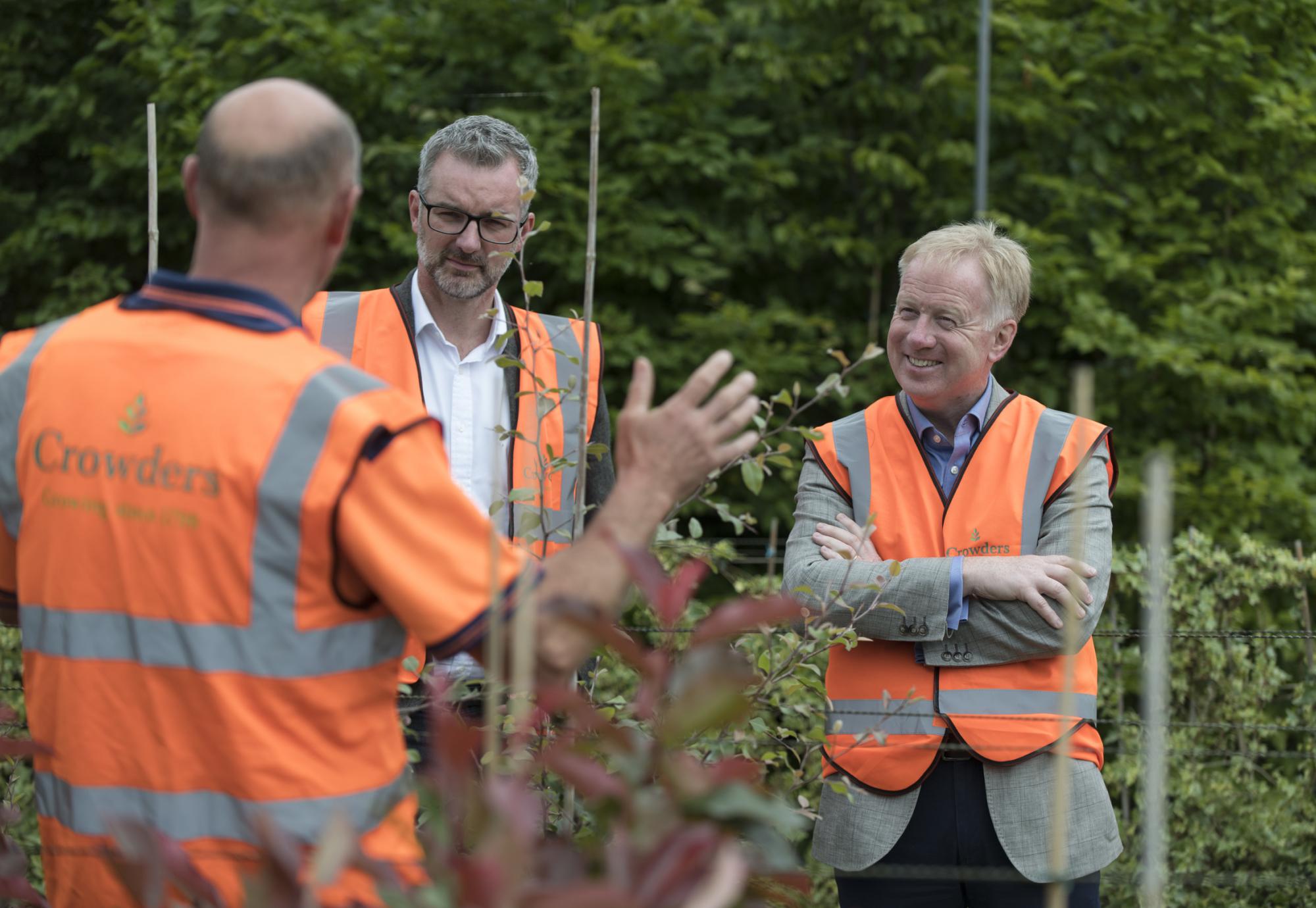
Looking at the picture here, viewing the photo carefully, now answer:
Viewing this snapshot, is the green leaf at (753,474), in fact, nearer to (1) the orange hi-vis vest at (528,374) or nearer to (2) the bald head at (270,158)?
(1) the orange hi-vis vest at (528,374)

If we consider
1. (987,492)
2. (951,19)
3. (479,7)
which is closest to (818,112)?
(951,19)

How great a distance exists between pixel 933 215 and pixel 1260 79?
1507 millimetres

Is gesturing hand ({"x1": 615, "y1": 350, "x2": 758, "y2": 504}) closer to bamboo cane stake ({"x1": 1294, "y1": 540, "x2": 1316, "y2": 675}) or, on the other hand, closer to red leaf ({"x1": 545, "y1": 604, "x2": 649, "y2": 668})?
red leaf ({"x1": 545, "y1": 604, "x2": 649, "y2": 668})

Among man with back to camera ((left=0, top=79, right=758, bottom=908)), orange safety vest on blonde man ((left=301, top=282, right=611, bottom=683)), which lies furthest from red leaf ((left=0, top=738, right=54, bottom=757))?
orange safety vest on blonde man ((left=301, top=282, right=611, bottom=683))

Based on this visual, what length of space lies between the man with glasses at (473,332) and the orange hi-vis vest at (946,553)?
0.57 meters

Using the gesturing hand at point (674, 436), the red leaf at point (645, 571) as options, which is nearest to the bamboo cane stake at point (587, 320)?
the gesturing hand at point (674, 436)

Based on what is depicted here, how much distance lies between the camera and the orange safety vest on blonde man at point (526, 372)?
278cm

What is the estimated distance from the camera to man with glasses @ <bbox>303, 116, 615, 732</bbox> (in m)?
2.94

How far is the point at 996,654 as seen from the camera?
271 cm

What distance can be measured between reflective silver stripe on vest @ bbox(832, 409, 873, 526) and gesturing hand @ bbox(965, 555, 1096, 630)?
0.27 m

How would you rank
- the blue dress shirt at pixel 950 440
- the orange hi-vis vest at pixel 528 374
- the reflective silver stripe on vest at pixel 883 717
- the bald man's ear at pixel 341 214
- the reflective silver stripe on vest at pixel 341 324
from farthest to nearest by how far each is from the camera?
the reflective silver stripe on vest at pixel 341 324
the blue dress shirt at pixel 950 440
the orange hi-vis vest at pixel 528 374
the reflective silver stripe on vest at pixel 883 717
the bald man's ear at pixel 341 214

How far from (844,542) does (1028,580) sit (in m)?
0.37

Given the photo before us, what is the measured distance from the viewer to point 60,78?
7.05 meters

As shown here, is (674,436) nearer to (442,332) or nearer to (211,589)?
(211,589)
